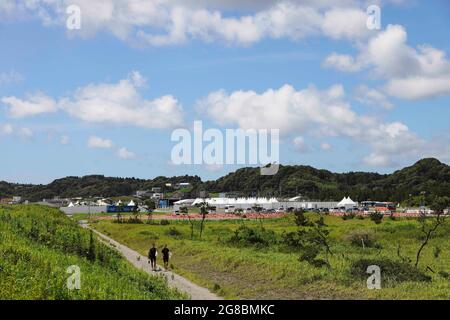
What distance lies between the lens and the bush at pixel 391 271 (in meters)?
21.3

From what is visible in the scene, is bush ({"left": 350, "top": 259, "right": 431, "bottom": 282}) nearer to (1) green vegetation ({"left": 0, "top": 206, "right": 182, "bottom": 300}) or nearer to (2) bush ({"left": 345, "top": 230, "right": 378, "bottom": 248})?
(1) green vegetation ({"left": 0, "top": 206, "right": 182, "bottom": 300})

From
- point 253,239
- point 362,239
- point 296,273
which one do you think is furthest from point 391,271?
Result: point 253,239

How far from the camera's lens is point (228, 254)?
103 ft

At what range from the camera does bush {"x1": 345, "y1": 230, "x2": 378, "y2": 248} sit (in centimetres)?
3862

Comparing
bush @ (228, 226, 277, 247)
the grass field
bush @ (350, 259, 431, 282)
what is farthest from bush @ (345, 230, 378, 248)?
bush @ (350, 259, 431, 282)

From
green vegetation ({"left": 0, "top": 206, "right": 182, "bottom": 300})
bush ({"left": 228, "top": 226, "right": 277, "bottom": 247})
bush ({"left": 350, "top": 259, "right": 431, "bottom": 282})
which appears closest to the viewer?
green vegetation ({"left": 0, "top": 206, "right": 182, "bottom": 300})

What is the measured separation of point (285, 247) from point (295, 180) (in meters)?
157

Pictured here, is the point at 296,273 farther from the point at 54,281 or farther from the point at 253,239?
the point at 253,239

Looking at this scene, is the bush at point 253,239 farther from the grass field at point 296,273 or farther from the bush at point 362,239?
the bush at point 362,239

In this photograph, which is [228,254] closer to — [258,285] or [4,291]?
[258,285]

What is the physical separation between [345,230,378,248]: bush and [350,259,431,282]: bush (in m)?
14.9

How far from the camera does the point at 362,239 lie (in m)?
38.2

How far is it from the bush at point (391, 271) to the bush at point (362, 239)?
1485cm
